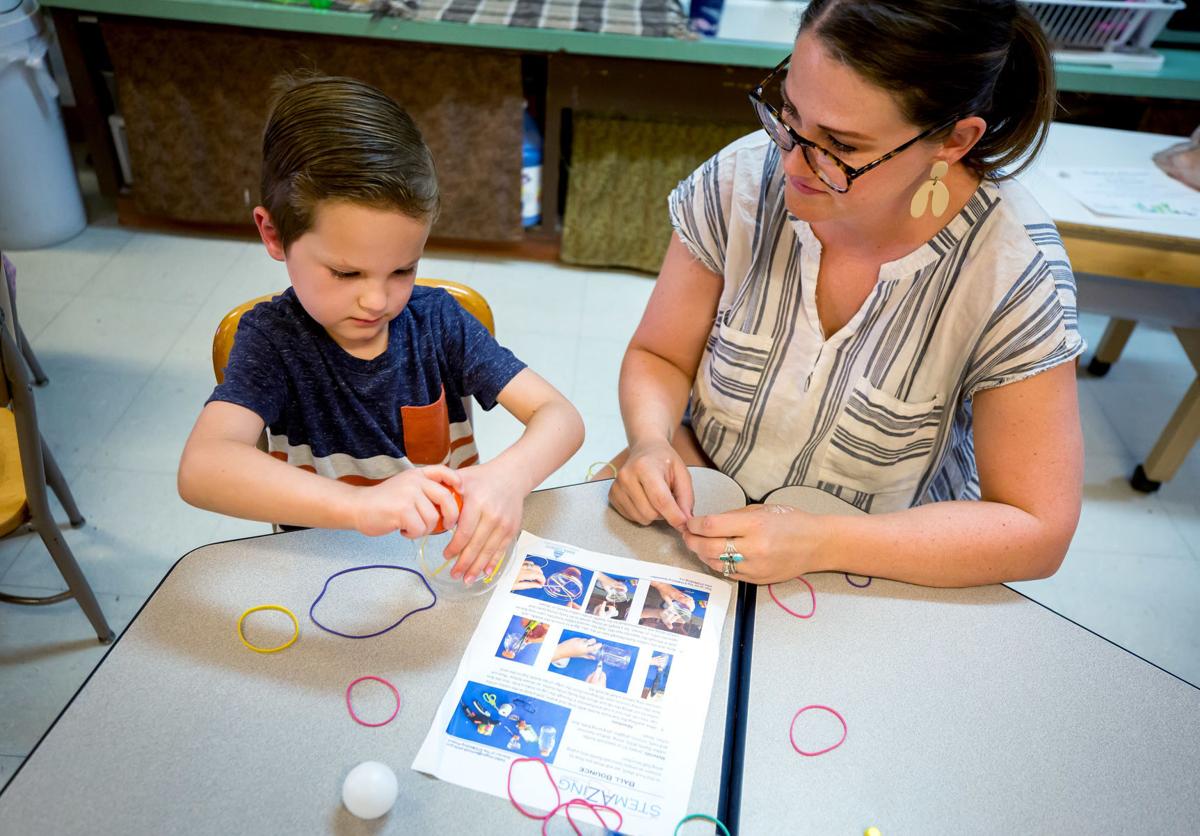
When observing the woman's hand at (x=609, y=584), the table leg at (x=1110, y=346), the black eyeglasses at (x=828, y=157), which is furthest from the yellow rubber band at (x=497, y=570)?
the table leg at (x=1110, y=346)

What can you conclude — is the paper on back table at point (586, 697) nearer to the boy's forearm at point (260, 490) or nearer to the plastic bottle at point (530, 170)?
the boy's forearm at point (260, 490)

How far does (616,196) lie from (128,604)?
182 cm

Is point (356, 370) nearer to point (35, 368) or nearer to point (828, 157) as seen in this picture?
point (828, 157)

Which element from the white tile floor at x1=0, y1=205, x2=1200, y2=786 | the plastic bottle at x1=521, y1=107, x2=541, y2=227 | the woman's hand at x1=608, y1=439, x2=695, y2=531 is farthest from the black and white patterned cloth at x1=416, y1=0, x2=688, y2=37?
the woman's hand at x1=608, y1=439, x2=695, y2=531

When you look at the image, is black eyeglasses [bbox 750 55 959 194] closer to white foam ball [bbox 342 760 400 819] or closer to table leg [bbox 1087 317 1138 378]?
white foam ball [bbox 342 760 400 819]

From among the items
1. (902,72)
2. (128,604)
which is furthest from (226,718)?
(128,604)

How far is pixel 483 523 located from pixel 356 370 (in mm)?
328

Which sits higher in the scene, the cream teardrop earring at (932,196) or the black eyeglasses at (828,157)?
the black eyeglasses at (828,157)

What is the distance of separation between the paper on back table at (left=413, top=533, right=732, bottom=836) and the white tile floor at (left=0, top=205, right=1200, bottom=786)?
1.09 m

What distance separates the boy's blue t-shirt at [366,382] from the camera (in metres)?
1.07

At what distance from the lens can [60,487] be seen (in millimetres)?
1707

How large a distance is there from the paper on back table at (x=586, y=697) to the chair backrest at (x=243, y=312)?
45cm

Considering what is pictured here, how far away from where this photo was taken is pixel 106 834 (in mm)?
686

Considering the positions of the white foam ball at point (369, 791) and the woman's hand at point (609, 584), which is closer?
the white foam ball at point (369, 791)
